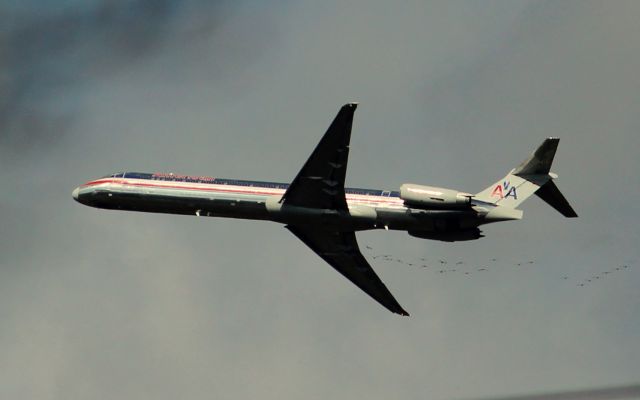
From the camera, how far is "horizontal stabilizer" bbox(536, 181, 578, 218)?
164 ft

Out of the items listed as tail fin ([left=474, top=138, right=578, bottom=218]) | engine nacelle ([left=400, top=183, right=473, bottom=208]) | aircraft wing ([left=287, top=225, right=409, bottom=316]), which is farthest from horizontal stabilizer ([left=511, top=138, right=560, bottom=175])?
aircraft wing ([left=287, top=225, right=409, bottom=316])

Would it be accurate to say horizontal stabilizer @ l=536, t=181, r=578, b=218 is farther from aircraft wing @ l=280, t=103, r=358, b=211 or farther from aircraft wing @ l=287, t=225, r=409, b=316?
Result: aircraft wing @ l=287, t=225, r=409, b=316

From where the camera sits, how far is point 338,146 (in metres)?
45.9

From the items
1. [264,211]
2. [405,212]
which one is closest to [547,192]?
[405,212]

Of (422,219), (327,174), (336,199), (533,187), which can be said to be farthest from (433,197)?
(533,187)

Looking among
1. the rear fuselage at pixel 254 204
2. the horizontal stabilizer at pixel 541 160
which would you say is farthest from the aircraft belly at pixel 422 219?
the horizontal stabilizer at pixel 541 160

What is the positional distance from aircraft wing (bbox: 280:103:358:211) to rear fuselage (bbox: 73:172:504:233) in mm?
656

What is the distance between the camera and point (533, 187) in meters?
50.6

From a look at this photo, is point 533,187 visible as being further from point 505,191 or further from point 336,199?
point 336,199

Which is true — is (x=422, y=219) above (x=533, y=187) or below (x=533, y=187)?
below

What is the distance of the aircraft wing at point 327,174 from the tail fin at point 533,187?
31.8 ft

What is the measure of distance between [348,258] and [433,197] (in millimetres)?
14415

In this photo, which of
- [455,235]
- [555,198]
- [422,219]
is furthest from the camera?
[555,198]

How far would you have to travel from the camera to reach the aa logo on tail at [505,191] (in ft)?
166
